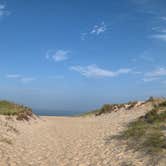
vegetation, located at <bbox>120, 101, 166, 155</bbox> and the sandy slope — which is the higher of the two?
vegetation, located at <bbox>120, 101, 166, 155</bbox>

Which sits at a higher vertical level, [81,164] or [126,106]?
[126,106]

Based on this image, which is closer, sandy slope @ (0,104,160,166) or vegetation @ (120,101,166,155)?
sandy slope @ (0,104,160,166)

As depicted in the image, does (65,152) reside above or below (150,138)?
below

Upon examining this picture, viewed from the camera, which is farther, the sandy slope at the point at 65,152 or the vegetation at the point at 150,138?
the vegetation at the point at 150,138

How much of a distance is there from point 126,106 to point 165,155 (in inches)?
1155

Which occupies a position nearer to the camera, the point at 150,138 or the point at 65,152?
the point at 150,138

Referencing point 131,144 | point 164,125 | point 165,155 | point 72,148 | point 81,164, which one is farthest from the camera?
point 164,125

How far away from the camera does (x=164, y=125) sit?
61.8ft

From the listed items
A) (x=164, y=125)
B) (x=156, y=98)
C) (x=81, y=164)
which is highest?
(x=156, y=98)

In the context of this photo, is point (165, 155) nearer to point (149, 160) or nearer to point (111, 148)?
point (149, 160)

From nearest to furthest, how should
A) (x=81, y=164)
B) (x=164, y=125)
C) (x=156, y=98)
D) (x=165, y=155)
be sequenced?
(x=165, y=155) < (x=81, y=164) < (x=164, y=125) < (x=156, y=98)

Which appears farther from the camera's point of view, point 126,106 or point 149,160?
point 126,106

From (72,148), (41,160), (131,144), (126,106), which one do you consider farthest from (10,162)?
(126,106)

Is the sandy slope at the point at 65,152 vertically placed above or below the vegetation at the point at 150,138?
below
